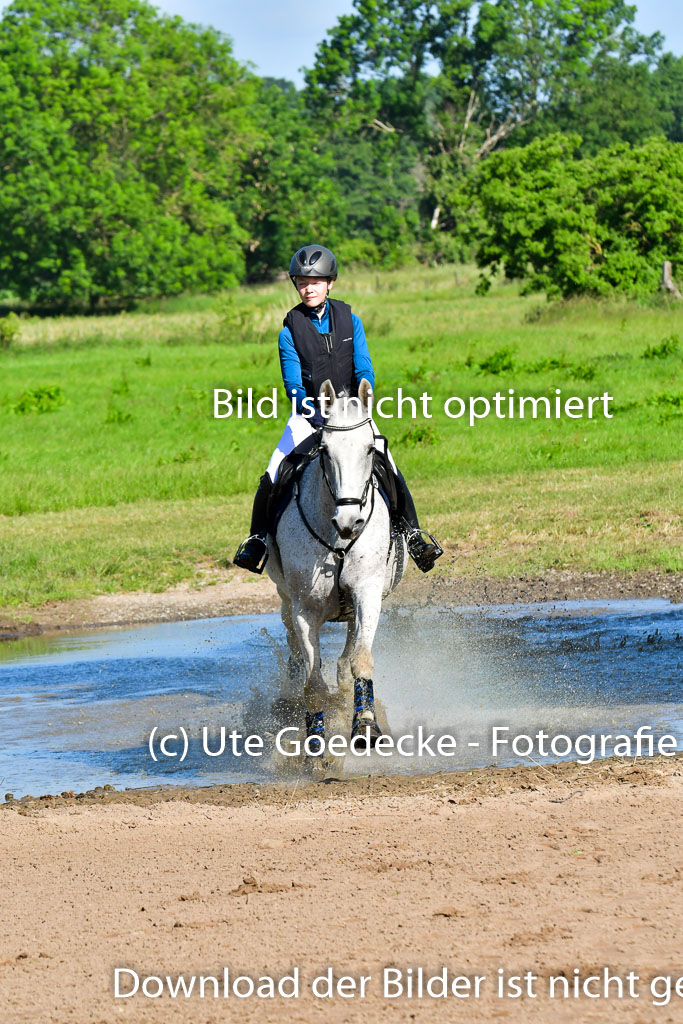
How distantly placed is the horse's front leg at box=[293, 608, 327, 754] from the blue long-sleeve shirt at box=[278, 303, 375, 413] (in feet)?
4.05

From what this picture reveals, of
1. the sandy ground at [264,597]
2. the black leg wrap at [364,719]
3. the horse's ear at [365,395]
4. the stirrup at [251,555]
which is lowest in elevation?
the sandy ground at [264,597]

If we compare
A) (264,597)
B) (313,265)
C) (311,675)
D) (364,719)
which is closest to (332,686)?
(311,675)

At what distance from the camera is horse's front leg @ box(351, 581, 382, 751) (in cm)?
696

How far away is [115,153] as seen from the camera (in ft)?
227

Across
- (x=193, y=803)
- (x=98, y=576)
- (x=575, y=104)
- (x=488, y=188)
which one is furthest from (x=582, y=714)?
(x=575, y=104)

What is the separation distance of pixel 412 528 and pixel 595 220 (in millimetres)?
31937

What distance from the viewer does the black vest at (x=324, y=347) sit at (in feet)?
24.8

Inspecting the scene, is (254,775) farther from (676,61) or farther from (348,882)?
(676,61)

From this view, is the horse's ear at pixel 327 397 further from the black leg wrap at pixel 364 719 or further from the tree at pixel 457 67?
the tree at pixel 457 67

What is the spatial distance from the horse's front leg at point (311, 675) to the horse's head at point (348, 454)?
2.43ft

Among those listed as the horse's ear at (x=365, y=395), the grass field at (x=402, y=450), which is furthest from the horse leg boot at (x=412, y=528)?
the grass field at (x=402, y=450)

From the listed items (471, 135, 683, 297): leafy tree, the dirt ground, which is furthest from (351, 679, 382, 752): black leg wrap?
(471, 135, 683, 297): leafy tree

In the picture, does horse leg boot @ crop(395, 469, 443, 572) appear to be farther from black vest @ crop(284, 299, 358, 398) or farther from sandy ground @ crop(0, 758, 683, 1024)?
sandy ground @ crop(0, 758, 683, 1024)

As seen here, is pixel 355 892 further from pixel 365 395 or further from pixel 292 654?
pixel 292 654
